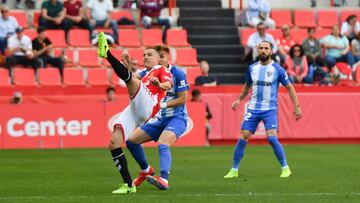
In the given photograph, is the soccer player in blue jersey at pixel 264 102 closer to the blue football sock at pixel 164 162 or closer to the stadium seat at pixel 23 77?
the blue football sock at pixel 164 162

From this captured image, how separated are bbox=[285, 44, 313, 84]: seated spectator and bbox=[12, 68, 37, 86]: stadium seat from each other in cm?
677

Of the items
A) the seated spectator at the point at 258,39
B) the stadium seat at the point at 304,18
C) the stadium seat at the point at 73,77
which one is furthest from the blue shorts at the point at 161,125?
the stadium seat at the point at 304,18

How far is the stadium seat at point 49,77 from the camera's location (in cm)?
2723

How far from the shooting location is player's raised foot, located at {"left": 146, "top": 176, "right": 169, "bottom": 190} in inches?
560

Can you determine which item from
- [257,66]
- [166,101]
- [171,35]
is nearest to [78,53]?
[171,35]

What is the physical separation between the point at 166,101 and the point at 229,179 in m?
2.08

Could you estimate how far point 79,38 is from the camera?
29500 millimetres

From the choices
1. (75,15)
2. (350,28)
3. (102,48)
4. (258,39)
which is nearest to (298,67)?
(258,39)

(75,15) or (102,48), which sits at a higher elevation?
(102,48)

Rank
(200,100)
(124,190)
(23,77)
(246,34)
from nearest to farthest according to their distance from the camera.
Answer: (124,190), (200,100), (23,77), (246,34)

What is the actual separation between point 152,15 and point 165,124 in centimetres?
1612

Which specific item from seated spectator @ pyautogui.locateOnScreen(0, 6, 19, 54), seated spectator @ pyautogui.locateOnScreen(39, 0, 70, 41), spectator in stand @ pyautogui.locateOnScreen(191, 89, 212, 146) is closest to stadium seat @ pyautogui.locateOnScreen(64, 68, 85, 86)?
seated spectator @ pyautogui.locateOnScreen(0, 6, 19, 54)

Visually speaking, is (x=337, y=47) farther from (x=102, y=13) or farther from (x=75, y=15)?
(x=75, y=15)

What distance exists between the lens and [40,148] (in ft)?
80.9
